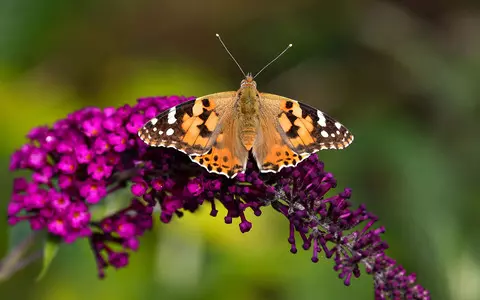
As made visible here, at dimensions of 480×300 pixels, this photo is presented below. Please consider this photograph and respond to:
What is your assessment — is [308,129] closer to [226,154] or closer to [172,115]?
[226,154]

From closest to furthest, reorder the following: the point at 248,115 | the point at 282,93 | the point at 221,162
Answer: the point at 221,162
the point at 248,115
the point at 282,93

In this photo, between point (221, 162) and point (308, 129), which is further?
point (308, 129)

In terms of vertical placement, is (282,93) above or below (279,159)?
above

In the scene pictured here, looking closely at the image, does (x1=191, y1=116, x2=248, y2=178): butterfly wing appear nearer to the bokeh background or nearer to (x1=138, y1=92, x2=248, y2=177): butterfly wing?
(x1=138, y1=92, x2=248, y2=177): butterfly wing

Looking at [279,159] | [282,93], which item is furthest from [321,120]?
[282,93]

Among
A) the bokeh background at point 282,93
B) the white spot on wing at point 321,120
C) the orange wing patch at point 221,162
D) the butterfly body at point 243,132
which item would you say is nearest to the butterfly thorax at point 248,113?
the butterfly body at point 243,132

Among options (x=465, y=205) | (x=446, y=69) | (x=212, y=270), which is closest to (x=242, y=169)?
(x=212, y=270)
